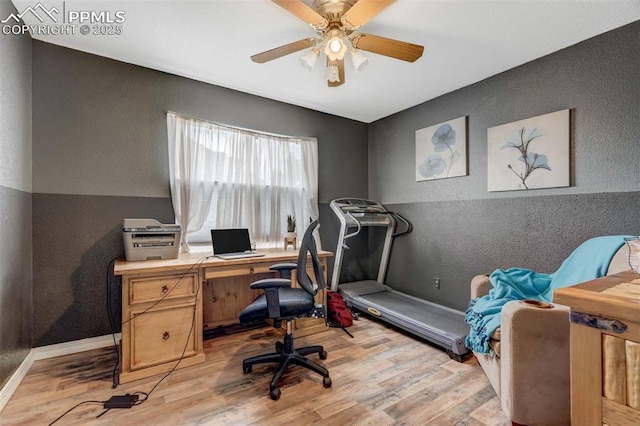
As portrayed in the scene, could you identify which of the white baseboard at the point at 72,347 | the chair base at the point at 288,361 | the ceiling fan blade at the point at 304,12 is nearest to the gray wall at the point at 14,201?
the white baseboard at the point at 72,347

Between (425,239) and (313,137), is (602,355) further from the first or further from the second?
(313,137)

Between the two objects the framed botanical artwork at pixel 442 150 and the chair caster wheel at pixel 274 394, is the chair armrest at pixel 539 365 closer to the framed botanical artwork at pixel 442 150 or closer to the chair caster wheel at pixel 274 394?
the chair caster wheel at pixel 274 394

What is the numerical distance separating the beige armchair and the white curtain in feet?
7.98

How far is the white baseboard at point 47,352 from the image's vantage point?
175 cm

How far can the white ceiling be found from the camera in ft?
6.24

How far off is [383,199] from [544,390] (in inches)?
111

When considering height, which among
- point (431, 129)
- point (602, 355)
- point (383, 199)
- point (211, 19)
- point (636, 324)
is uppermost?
point (211, 19)

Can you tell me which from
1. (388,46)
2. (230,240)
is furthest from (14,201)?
(388,46)

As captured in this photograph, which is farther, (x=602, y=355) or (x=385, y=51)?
(x=385, y=51)

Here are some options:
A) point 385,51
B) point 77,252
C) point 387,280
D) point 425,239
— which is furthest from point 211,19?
point 387,280

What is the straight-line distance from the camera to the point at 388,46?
1.89 metres

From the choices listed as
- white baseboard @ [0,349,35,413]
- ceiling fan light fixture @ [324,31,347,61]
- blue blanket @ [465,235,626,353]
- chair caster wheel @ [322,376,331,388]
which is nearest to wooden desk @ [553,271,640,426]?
blue blanket @ [465,235,626,353]

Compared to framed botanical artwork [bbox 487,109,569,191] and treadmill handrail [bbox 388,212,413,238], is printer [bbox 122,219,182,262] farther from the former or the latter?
framed botanical artwork [bbox 487,109,569,191]

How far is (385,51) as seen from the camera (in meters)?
1.96
